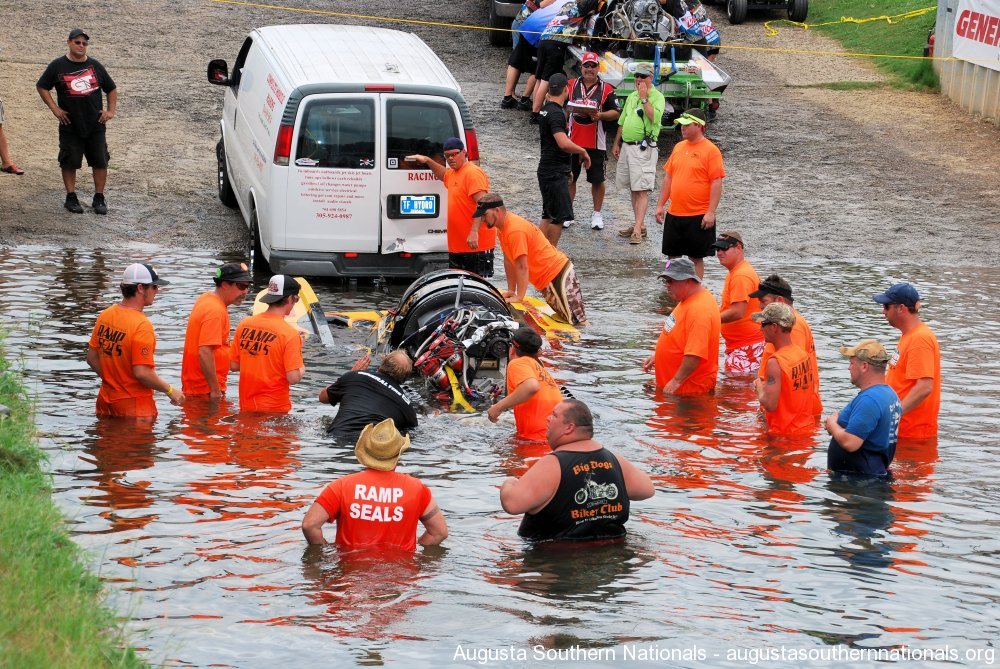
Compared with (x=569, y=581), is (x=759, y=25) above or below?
above

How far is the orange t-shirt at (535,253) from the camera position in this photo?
12992mm

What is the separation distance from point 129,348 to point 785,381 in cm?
473

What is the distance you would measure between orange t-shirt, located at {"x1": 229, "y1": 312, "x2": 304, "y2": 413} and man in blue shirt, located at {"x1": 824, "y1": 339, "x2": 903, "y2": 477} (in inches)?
154

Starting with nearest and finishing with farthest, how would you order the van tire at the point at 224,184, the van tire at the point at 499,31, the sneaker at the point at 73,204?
1. the sneaker at the point at 73,204
2. the van tire at the point at 224,184
3. the van tire at the point at 499,31

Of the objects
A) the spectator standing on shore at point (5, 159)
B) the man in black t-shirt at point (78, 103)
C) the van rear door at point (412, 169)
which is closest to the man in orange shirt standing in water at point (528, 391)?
the van rear door at point (412, 169)

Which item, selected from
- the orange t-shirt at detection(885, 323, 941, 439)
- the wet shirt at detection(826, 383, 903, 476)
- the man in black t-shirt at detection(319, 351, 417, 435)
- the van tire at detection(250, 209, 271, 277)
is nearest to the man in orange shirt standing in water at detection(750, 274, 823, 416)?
the orange t-shirt at detection(885, 323, 941, 439)

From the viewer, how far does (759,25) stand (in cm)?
2730

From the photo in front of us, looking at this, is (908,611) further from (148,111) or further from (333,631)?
(148,111)

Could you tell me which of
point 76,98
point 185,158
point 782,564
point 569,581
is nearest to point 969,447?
point 782,564

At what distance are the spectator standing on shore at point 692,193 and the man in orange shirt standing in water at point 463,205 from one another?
2.22m

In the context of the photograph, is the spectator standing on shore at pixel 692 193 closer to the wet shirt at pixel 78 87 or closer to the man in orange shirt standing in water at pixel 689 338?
the man in orange shirt standing in water at pixel 689 338

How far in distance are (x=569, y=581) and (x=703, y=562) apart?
0.88 m

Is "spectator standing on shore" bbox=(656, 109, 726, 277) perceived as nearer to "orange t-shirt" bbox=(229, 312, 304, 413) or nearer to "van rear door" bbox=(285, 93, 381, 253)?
"van rear door" bbox=(285, 93, 381, 253)

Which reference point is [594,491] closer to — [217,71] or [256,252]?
[256,252]
